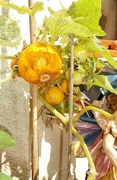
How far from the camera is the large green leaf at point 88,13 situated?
1.17 feet

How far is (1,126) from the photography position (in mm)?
545

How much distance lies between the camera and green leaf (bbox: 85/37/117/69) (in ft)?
1.24

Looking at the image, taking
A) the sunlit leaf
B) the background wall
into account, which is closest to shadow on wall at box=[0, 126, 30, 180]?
the background wall

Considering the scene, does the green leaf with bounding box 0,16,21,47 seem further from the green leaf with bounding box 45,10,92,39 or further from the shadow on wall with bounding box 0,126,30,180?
the shadow on wall with bounding box 0,126,30,180

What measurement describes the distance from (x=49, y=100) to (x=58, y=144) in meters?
0.22

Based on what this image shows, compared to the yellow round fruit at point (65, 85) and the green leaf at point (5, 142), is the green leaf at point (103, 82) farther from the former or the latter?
the green leaf at point (5, 142)

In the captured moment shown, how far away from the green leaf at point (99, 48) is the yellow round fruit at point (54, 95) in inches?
3.0

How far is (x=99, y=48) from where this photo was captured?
380 mm

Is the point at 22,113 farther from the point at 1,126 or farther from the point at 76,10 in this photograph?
the point at 76,10

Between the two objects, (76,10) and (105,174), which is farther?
(105,174)

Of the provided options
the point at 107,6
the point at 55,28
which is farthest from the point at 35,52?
the point at 107,6

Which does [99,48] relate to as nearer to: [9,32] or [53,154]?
[9,32]

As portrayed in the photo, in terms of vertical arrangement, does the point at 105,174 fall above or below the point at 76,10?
below

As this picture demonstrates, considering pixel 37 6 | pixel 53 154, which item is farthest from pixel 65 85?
pixel 53 154
